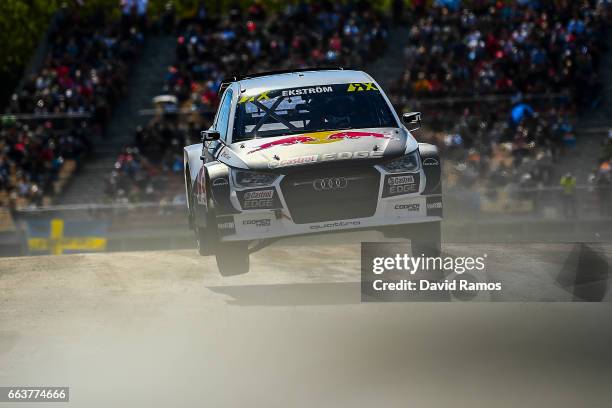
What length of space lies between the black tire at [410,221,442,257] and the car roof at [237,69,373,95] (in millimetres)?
1750

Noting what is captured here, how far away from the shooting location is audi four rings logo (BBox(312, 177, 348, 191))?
898 centimetres

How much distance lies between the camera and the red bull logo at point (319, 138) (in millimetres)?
9289

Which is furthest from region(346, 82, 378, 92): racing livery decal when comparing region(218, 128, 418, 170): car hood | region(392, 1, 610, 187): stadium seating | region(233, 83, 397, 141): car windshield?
region(392, 1, 610, 187): stadium seating

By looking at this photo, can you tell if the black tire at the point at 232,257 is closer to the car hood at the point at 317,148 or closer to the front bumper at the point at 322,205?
the front bumper at the point at 322,205

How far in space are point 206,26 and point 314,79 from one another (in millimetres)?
20741

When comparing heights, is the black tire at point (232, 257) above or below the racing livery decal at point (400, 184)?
below

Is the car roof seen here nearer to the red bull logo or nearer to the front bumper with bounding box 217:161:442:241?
the red bull logo

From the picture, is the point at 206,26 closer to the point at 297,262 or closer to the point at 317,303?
the point at 297,262

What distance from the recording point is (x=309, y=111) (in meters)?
10.0

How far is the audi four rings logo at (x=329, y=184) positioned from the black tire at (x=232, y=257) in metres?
0.93

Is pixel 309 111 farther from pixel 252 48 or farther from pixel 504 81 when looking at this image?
pixel 252 48

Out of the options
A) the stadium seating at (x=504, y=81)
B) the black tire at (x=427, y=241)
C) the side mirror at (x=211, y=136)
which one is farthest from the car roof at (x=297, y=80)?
the stadium seating at (x=504, y=81)

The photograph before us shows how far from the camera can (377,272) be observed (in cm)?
920

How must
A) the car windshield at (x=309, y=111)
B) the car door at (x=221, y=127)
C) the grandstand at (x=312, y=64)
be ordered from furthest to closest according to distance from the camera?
the grandstand at (x=312, y=64) → the car door at (x=221, y=127) → the car windshield at (x=309, y=111)
